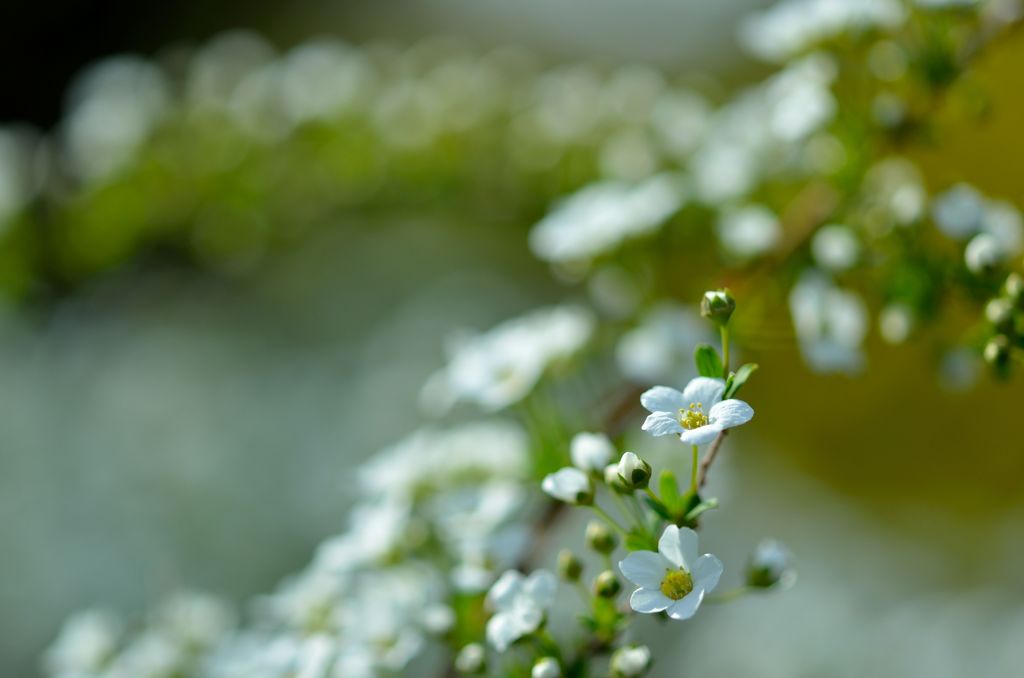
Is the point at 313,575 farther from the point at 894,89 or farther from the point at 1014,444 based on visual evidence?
the point at 1014,444

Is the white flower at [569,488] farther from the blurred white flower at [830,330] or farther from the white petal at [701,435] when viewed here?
the blurred white flower at [830,330]

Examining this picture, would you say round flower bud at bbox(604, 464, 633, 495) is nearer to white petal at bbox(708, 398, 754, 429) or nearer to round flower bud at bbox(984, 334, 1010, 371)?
white petal at bbox(708, 398, 754, 429)

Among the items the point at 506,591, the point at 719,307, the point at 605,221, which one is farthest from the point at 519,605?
the point at 605,221

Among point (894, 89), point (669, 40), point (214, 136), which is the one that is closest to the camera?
point (894, 89)

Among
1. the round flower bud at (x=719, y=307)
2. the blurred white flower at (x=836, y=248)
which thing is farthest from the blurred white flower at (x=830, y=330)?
the round flower bud at (x=719, y=307)

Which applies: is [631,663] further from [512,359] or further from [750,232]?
[750,232]

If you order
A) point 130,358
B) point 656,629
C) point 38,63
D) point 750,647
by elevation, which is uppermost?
point 38,63

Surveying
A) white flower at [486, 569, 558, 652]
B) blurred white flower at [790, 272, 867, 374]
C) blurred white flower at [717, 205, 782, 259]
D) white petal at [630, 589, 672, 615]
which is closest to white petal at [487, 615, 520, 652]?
white flower at [486, 569, 558, 652]

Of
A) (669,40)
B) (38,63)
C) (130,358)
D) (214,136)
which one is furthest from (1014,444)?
(38,63)
